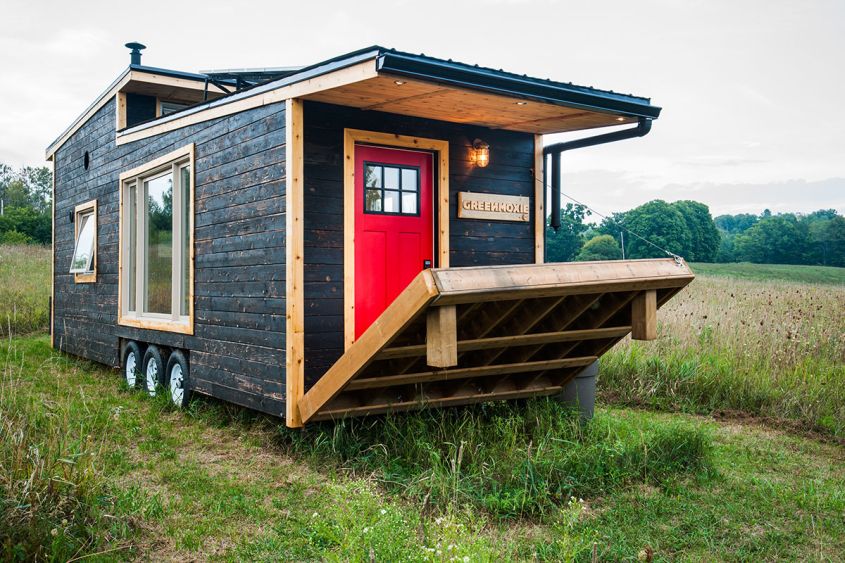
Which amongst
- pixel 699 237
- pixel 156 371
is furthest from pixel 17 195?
pixel 156 371

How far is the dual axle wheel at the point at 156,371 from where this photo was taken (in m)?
7.03

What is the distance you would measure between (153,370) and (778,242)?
110ft

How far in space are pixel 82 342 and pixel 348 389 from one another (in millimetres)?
6714

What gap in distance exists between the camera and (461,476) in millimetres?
4570

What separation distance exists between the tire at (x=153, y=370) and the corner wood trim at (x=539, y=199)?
13.0ft

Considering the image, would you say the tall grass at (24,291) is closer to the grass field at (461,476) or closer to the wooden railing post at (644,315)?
the grass field at (461,476)

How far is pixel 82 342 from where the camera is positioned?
397 inches

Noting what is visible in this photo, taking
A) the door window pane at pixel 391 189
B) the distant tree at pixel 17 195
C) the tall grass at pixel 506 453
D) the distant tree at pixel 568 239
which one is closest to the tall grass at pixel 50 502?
the tall grass at pixel 506 453

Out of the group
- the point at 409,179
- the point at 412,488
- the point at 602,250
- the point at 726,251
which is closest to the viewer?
the point at 412,488

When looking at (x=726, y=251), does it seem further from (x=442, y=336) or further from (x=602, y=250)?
(x=442, y=336)

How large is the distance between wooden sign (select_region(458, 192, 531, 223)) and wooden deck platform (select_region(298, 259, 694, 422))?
1.44m

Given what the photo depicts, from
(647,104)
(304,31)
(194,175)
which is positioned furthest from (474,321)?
(304,31)

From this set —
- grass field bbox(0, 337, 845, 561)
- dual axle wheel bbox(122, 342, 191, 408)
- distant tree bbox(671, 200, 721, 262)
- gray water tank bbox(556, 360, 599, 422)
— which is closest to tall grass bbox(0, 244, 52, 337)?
dual axle wheel bbox(122, 342, 191, 408)

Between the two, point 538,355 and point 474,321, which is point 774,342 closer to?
point 538,355
